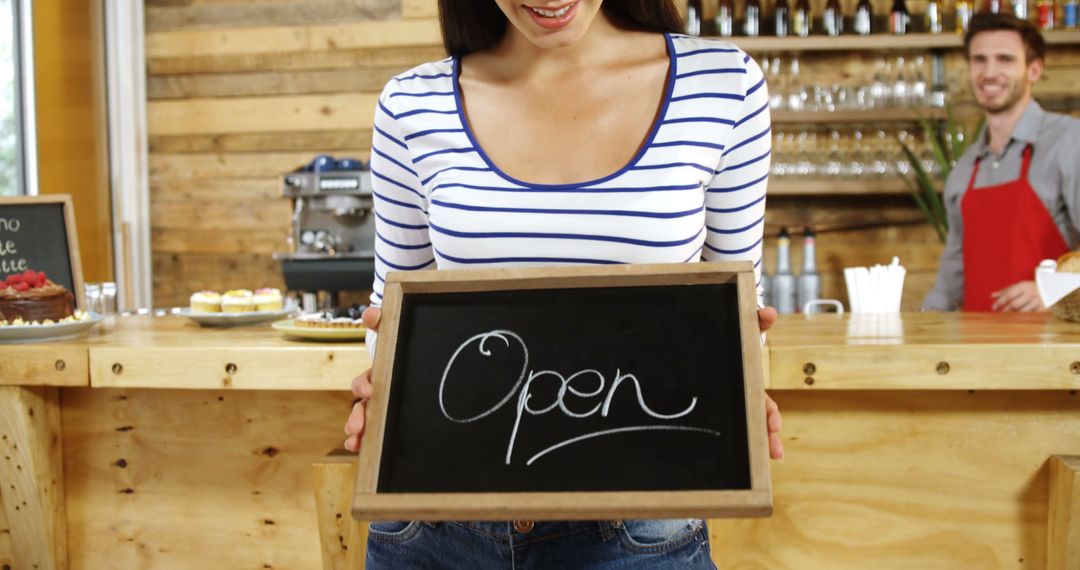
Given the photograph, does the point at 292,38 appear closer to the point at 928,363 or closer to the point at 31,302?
the point at 31,302

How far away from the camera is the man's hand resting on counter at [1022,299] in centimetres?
292

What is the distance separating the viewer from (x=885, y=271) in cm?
261

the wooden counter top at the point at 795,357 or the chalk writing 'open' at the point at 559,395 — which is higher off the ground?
the chalk writing 'open' at the point at 559,395

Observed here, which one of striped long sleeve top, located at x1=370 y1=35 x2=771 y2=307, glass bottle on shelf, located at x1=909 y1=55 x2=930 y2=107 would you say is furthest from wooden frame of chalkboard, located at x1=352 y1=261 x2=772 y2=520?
glass bottle on shelf, located at x1=909 y1=55 x2=930 y2=107

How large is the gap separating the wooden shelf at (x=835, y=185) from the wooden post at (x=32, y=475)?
2971 millimetres

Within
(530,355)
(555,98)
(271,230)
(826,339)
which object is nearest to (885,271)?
(826,339)

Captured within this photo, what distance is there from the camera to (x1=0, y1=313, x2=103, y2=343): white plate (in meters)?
1.95

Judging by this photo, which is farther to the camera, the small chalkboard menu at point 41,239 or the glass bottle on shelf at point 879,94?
the glass bottle on shelf at point 879,94

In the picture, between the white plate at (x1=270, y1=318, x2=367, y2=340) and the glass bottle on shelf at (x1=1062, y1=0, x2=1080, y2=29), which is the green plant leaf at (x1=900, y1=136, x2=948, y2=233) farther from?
the white plate at (x1=270, y1=318, x2=367, y2=340)


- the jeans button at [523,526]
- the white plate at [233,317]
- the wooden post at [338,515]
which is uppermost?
the white plate at [233,317]

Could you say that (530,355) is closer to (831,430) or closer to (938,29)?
(831,430)

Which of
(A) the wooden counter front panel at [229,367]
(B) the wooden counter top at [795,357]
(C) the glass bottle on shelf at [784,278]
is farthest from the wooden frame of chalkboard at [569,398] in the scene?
(C) the glass bottle on shelf at [784,278]

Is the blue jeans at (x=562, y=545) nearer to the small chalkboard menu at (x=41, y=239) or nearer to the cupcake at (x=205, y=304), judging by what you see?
the cupcake at (x=205, y=304)

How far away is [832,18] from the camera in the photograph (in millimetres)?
4102
